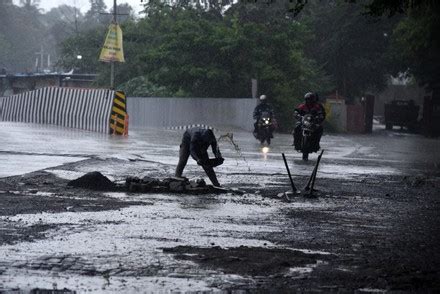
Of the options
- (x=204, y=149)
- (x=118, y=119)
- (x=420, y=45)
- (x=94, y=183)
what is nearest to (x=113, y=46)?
(x=118, y=119)

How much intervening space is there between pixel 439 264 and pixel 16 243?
3932 millimetres

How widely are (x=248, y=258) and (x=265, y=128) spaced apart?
23937 millimetres

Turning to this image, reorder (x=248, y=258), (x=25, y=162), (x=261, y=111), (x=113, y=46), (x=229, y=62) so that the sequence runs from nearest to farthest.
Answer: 1. (x=248, y=258)
2. (x=25, y=162)
3. (x=261, y=111)
4. (x=113, y=46)
5. (x=229, y=62)

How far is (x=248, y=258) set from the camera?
9.05 meters

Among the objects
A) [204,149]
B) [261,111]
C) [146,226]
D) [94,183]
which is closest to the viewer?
[146,226]

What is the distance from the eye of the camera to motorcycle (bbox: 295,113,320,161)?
25297mm

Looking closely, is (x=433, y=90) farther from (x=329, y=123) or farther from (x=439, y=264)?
(x=439, y=264)

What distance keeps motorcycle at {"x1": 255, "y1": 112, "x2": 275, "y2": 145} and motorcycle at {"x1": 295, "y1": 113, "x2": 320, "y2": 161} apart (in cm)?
724

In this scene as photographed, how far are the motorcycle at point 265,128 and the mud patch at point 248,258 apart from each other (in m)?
23.2

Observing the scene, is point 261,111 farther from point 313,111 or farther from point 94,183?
point 94,183

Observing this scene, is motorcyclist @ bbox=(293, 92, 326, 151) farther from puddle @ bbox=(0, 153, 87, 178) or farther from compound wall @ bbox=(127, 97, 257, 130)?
compound wall @ bbox=(127, 97, 257, 130)

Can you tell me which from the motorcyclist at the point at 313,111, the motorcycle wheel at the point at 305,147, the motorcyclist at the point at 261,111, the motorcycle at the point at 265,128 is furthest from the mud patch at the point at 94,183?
the motorcyclist at the point at 261,111

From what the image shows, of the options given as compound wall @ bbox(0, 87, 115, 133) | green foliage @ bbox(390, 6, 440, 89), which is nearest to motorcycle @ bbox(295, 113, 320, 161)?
green foliage @ bbox(390, 6, 440, 89)

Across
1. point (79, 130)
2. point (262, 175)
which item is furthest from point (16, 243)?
point (79, 130)
